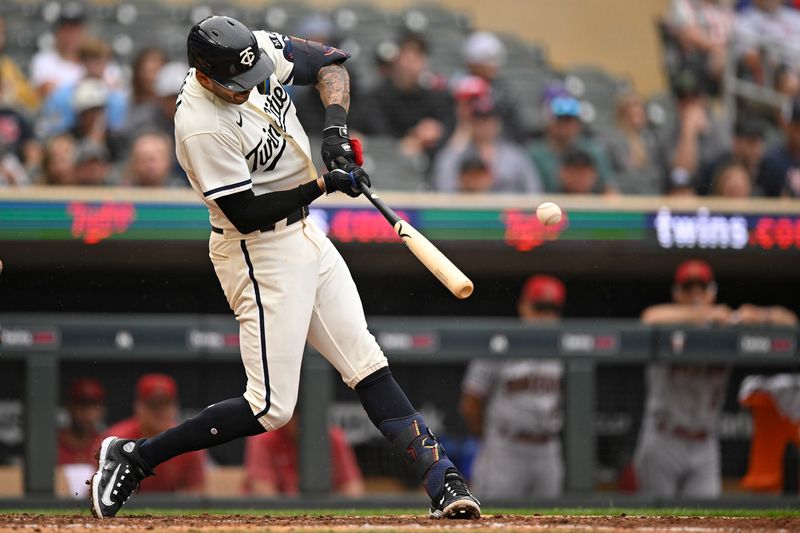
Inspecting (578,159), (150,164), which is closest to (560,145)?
(578,159)

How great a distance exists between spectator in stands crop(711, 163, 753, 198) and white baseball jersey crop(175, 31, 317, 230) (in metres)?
4.88

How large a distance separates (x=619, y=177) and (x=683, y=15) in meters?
2.87

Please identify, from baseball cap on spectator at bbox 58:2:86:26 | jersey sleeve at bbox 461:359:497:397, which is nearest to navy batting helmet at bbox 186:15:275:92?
jersey sleeve at bbox 461:359:497:397

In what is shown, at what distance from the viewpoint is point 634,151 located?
9.55m

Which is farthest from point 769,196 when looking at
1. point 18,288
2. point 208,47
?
point 208,47

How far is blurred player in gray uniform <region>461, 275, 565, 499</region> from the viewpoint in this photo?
22.8 ft

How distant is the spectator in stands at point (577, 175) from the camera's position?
805 centimetres

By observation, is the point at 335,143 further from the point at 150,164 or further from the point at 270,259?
the point at 150,164

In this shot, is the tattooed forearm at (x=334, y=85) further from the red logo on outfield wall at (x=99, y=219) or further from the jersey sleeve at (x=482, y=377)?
the jersey sleeve at (x=482, y=377)

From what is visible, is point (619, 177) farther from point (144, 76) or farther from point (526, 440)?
point (144, 76)

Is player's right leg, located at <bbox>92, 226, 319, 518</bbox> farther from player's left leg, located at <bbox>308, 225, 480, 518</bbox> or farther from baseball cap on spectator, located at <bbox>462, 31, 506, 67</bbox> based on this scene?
baseball cap on spectator, located at <bbox>462, 31, 506, 67</bbox>

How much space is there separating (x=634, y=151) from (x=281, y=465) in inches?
165

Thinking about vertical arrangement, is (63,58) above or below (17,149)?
above

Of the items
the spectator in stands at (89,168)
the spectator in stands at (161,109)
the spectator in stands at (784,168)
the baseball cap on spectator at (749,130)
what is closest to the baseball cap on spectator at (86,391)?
the spectator in stands at (89,168)
